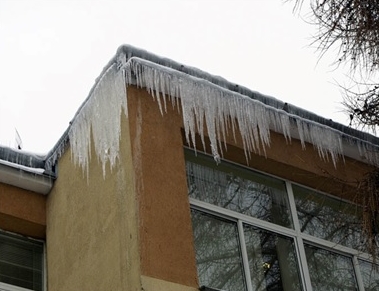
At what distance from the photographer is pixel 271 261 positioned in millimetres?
9203

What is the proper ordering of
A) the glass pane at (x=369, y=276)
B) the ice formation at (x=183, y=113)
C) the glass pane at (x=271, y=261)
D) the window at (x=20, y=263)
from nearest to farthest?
the glass pane at (x=271, y=261), the ice formation at (x=183, y=113), the window at (x=20, y=263), the glass pane at (x=369, y=276)

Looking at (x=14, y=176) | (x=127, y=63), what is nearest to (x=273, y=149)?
(x=127, y=63)

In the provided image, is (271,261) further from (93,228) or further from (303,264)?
(93,228)

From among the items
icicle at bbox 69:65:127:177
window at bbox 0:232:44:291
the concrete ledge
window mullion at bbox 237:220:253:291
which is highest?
icicle at bbox 69:65:127:177

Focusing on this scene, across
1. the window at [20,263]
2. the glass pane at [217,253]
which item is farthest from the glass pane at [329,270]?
the window at [20,263]

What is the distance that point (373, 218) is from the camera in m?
8.47

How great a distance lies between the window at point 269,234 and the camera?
888cm

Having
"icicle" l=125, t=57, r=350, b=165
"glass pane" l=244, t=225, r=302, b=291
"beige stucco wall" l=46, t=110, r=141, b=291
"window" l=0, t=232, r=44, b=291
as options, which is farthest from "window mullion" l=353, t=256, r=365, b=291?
"window" l=0, t=232, r=44, b=291

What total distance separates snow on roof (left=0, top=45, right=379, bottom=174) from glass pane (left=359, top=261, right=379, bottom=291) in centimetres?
110

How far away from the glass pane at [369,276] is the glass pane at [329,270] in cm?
12

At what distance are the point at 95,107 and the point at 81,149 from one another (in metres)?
0.42

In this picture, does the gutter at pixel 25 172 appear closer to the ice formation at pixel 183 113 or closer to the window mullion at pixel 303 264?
the ice formation at pixel 183 113

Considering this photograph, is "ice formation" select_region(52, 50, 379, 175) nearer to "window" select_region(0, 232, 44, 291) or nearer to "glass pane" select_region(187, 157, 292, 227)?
"glass pane" select_region(187, 157, 292, 227)

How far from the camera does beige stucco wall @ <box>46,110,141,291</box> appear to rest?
27.3 feet
